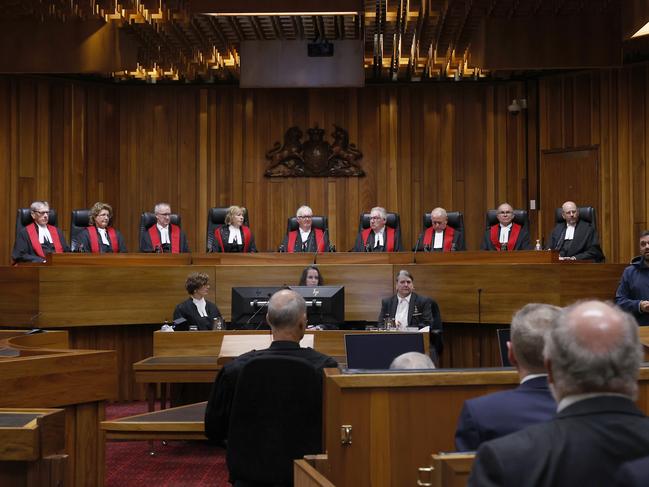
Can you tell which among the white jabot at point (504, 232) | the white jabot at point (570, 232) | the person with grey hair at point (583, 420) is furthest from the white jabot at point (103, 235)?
the person with grey hair at point (583, 420)

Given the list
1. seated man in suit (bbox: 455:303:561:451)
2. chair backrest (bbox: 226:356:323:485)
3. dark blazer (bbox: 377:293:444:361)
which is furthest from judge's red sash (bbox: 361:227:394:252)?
seated man in suit (bbox: 455:303:561:451)

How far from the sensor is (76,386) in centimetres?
425

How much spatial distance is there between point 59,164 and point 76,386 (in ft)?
26.0

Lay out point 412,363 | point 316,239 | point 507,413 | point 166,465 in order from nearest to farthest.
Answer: point 507,413 < point 412,363 < point 166,465 < point 316,239

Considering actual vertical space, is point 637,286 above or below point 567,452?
above

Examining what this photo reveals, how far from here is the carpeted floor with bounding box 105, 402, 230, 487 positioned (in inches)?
209

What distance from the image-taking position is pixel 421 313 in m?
7.06

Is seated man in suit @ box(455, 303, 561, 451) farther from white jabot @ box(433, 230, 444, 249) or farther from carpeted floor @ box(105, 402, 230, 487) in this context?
white jabot @ box(433, 230, 444, 249)

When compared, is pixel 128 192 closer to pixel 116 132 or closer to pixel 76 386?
pixel 116 132

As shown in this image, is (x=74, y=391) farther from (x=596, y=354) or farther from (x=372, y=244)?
(x=372, y=244)

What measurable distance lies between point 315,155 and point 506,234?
11.8ft

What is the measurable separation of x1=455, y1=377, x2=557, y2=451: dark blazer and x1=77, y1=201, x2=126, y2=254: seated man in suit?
7619 mm

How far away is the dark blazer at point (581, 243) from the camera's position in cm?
902

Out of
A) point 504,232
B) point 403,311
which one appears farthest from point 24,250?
point 504,232
